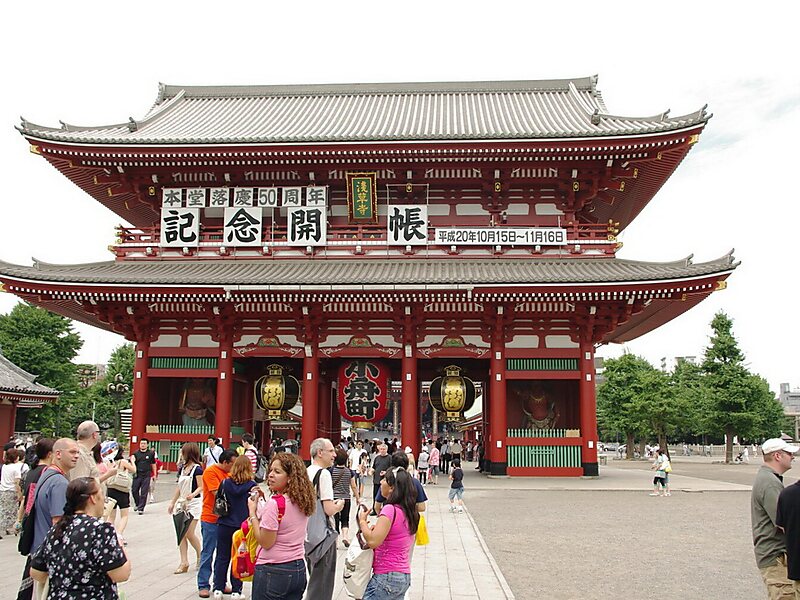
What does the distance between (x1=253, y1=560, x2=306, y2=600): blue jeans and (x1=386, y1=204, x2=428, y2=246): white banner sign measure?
19711 millimetres

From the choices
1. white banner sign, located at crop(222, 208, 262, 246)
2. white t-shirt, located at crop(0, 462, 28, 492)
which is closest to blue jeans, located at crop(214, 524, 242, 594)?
white t-shirt, located at crop(0, 462, 28, 492)

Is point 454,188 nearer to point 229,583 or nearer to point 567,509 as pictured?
point 567,509

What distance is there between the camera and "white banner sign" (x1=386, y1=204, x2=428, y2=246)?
82.4 feet

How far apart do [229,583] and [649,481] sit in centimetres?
2124

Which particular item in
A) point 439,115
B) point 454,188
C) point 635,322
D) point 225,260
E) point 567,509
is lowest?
point 567,509

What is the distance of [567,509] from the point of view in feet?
57.7

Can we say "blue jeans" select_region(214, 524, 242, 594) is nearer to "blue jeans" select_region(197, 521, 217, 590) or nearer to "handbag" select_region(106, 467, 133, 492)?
"blue jeans" select_region(197, 521, 217, 590)

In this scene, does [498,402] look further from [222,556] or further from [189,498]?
[222,556]

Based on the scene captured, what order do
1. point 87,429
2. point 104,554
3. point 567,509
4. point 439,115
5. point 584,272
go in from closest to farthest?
point 104,554, point 87,429, point 567,509, point 584,272, point 439,115

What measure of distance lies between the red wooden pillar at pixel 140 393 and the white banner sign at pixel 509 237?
1172 cm

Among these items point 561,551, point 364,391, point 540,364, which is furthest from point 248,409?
point 561,551

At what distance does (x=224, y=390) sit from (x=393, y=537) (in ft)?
63.2

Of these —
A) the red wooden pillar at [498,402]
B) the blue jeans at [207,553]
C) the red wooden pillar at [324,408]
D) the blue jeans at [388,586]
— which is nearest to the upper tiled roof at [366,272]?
the red wooden pillar at [498,402]

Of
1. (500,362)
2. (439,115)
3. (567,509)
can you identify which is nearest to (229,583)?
(567,509)
